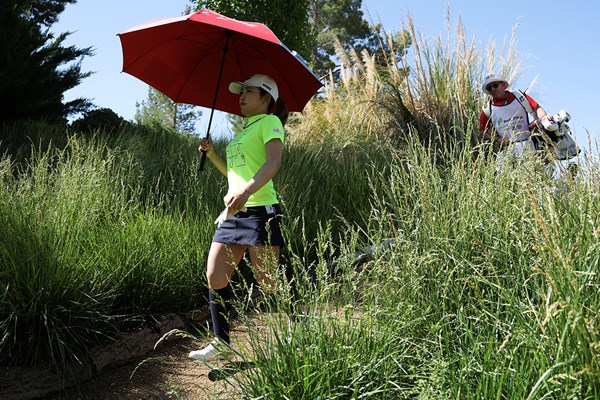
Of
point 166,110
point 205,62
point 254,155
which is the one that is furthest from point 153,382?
point 166,110

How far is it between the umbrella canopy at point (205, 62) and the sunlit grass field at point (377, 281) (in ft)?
2.80

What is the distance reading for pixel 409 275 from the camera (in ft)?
8.82

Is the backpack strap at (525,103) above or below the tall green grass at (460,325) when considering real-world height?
above

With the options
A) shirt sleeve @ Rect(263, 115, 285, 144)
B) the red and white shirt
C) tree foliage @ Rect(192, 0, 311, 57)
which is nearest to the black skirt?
shirt sleeve @ Rect(263, 115, 285, 144)

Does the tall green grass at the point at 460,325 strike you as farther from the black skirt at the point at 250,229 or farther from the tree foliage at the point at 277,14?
the tree foliage at the point at 277,14

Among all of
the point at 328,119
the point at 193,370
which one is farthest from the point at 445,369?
the point at 328,119

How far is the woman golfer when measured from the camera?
315 centimetres

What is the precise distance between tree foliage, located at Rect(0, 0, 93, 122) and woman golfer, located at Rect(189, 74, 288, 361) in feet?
22.9

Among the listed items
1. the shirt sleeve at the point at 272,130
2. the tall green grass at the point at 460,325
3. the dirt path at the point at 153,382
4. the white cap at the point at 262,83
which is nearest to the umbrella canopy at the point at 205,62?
the white cap at the point at 262,83

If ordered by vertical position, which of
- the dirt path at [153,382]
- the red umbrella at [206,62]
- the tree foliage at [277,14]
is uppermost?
the tree foliage at [277,14]

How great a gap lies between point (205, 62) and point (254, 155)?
1.27 meters

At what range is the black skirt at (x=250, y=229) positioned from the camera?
3209 millimetres

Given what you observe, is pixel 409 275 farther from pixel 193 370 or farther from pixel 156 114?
pixel 156 114

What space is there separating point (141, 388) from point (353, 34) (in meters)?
28.2
